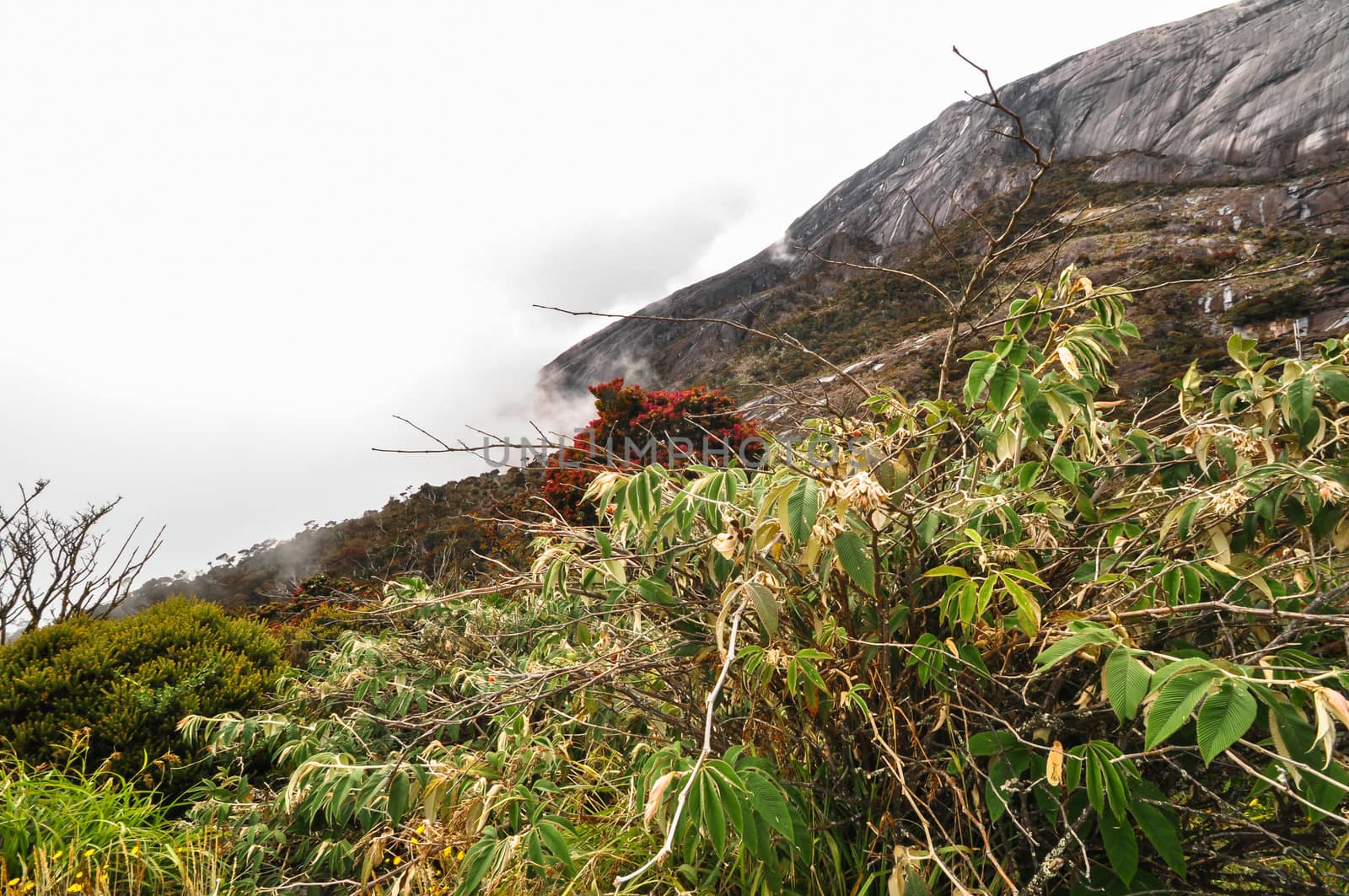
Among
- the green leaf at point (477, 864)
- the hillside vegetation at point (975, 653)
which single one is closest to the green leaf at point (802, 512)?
the hillside vegetation at point (975, 653)

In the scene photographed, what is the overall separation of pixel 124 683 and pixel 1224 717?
14.5 ft

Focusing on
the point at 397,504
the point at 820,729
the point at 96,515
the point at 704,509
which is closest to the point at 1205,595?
the point at 820,729

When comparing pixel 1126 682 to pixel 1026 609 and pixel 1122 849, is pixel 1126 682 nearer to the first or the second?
pixel 1026 609

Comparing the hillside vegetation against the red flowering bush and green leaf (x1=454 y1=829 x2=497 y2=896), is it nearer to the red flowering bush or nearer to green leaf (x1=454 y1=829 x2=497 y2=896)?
green leaf (x1=454 y1=829 x2=497 y2=896)

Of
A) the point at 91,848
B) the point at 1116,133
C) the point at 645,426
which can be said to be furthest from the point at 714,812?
the point at 1116,133

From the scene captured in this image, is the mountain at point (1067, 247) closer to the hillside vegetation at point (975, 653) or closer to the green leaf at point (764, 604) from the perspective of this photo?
the hillside vegetation at point (975, 653)

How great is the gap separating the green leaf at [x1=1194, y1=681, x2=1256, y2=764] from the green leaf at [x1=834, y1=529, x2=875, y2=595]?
19.3 inches

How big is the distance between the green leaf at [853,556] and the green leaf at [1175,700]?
0.45 meters

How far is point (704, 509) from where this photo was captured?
54.9 inches

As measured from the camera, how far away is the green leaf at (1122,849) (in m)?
1.08

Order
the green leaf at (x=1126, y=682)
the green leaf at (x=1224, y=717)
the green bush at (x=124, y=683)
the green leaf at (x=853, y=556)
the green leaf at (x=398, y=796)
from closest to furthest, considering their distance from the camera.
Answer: the green leaf at (x=1224, y=717) < the green leaf at (x=1126, y=682) < the green leaf at (x=853, y=556) < the green leaf at (x=398, y=796) < the green bush at (x=124, y=683)

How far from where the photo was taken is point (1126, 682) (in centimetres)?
91

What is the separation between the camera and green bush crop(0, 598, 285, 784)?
10.5 ft

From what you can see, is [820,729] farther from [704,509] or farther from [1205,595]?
[1205,595]
